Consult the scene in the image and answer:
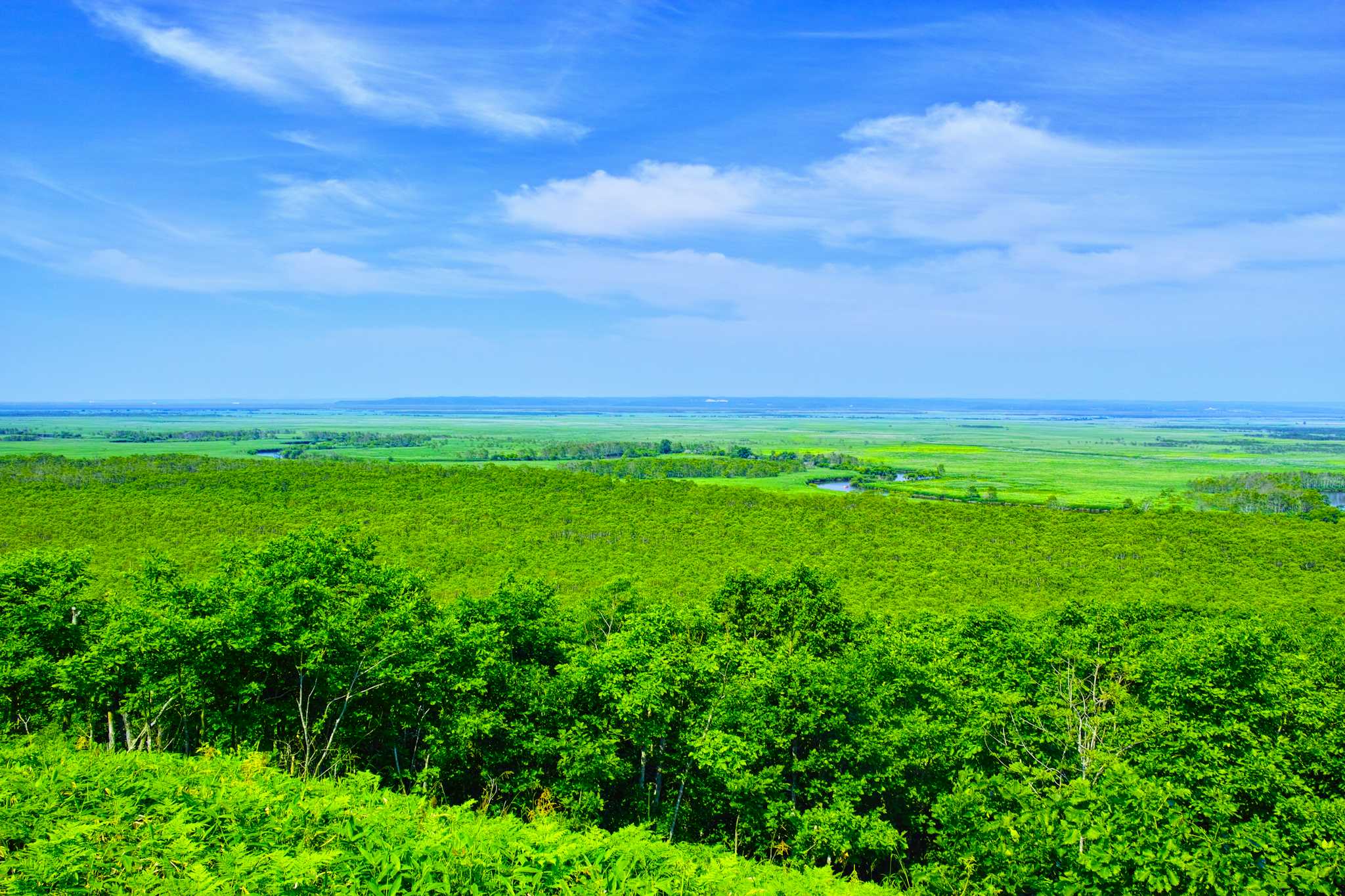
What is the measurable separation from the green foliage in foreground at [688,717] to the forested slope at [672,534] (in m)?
17.7

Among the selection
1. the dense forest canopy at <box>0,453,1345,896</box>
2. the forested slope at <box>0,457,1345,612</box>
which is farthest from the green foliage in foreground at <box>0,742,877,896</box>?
the forested slope at <box>0,457,1345,612</box>

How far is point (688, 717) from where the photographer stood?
17.7 metres

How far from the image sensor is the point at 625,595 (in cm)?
2488

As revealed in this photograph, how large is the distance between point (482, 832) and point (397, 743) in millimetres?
12710

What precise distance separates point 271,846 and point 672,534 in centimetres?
5549

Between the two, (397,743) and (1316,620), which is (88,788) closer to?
(397,743)

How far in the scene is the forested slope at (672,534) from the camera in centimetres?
4475

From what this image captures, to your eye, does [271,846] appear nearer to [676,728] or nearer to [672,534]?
[676,728]

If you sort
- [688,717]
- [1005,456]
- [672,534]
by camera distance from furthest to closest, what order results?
[1005,456] < [672,534] < [688,717]

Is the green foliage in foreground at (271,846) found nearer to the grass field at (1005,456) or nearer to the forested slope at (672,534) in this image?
the forested slope at (672,534)

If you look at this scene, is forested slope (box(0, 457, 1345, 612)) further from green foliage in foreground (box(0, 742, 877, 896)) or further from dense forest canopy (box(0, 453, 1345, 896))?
green foliage in foreground (box(0, 742, 877, 896))

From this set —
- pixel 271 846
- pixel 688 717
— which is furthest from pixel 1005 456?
pixel 271 846

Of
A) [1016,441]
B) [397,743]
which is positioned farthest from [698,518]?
[1016,441]

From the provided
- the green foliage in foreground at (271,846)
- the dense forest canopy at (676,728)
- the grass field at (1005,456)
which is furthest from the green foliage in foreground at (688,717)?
the grass field at (1005,456)
